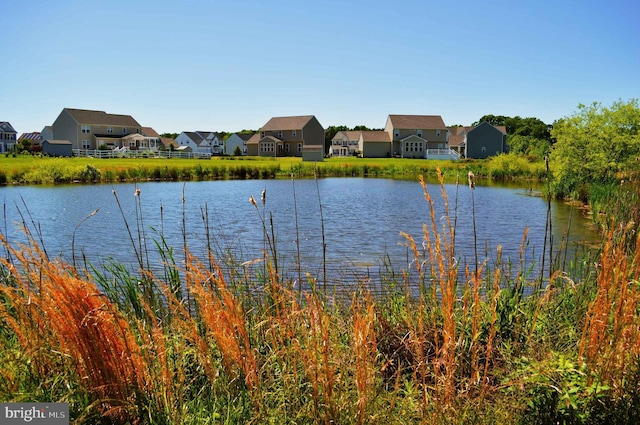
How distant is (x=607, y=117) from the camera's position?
2381 centimetres

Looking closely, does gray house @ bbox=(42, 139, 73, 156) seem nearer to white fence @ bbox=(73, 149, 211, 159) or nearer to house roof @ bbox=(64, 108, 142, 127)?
white fence @ bbox=(73, 149, 211, 159)

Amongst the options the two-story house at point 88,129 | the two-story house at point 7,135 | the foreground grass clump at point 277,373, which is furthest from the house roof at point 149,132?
the foreground grass clump at point 277,373

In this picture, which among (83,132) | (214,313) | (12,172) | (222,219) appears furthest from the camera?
(83,132)

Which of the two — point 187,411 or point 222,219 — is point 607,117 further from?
point 187,411

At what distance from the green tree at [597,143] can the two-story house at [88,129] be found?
213ft

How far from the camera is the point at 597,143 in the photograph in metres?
23.3

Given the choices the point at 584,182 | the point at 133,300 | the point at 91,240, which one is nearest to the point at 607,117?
the point at 584,182

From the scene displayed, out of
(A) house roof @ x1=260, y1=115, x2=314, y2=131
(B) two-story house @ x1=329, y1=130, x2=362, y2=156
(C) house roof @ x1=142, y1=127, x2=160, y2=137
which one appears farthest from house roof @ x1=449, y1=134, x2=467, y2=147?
(C) house roof @ x1=142, y1=127, x2=160, y2=137

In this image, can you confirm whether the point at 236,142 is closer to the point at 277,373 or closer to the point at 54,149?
the point at 54,149

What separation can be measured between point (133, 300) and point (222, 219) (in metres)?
14.7

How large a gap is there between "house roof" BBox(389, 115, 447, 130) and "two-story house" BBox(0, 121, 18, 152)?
225 ft

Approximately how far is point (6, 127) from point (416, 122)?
Result: 244 feet

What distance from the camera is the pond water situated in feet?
39.3

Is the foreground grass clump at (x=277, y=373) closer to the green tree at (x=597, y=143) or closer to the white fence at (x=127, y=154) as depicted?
the green tree at (x=597, y=143)
